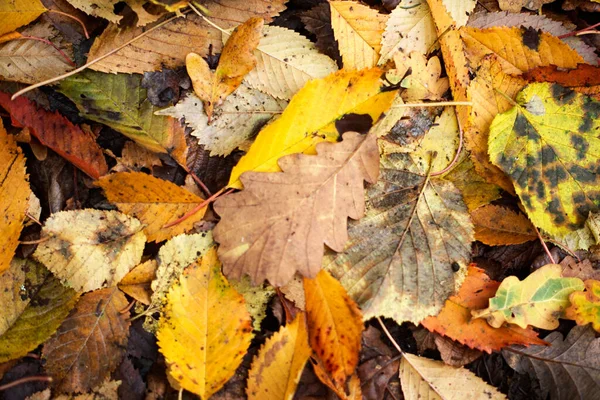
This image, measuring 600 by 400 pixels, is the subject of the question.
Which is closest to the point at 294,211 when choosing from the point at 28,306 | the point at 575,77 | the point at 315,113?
the point at 315,113

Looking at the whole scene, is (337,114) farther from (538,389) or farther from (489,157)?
(538,389)

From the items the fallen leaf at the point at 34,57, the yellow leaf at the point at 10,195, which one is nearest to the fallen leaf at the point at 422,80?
the fallen leaf at the point at 34,57

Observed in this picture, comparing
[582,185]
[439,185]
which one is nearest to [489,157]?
[439,185]

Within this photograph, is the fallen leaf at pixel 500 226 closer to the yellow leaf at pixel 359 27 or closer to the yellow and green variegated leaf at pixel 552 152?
the yellow and green variegated leaf at pixel 552 152

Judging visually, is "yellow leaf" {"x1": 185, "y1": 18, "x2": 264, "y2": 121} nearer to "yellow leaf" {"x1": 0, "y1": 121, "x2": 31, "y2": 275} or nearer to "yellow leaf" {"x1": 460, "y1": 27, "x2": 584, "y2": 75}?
"yellow leaf" {"x1": 0, "y1": 121, "x2": 31, "y2": 275}

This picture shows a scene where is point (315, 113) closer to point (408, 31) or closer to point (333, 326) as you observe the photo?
point (408, 31)

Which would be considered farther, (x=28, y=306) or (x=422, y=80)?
(x=422, y=80)
